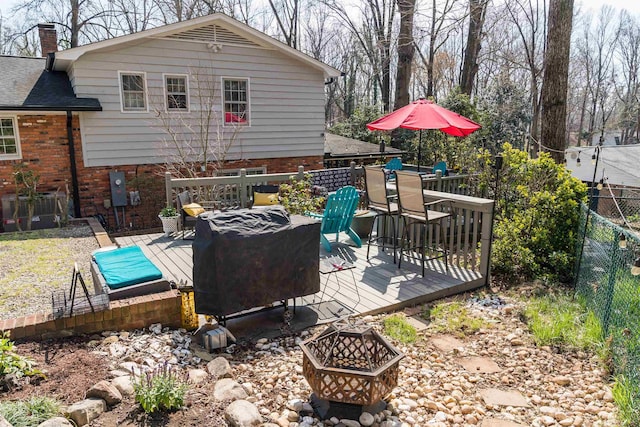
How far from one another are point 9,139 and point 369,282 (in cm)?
862

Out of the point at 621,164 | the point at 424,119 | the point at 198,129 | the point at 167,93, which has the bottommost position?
the point at 621,164

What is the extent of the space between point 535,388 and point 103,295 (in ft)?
11.5

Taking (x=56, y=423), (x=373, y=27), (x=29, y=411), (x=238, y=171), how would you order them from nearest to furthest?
(x=56, y=423), (x=29, y=411), (x=238, y=171), (x=373, y=27)

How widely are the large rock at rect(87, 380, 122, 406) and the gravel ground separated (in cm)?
208

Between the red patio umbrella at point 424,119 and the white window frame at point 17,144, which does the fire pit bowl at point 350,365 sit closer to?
the red patio umbrella at point 424,119

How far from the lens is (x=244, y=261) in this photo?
369cm

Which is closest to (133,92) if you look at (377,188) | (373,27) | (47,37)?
(47,37)

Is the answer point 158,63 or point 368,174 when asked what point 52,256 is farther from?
point 158,63

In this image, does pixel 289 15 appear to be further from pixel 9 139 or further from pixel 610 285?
pixel 610 285

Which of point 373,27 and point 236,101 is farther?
point 373,27

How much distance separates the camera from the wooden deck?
4562mm

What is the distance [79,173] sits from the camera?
998 centimetres

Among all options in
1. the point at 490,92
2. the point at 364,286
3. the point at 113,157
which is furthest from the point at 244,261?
the point at 490,92

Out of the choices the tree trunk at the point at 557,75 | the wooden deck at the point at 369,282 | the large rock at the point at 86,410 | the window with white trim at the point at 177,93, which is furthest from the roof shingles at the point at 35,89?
the tree trunk at the point at 557,75
